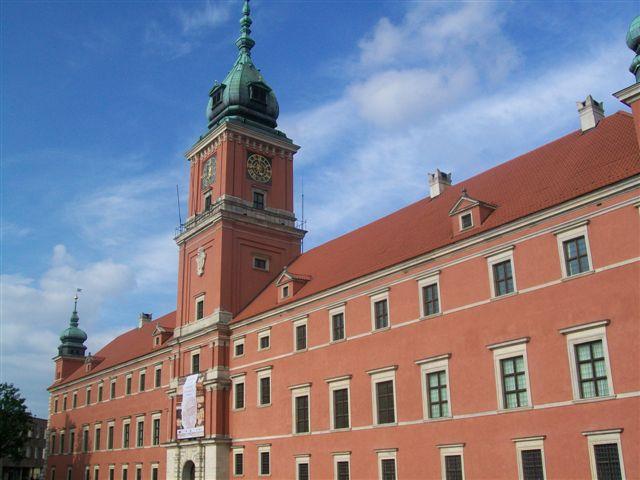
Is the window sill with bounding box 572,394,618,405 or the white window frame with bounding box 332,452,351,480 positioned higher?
the window sill with bounding box 572,394,618,405

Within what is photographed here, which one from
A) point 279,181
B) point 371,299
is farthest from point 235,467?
point 279,181

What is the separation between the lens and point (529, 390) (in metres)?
21.4

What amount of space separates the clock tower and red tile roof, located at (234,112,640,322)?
2587 millimetres

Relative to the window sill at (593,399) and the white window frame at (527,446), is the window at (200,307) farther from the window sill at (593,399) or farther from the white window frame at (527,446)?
the window sill at (593,399)

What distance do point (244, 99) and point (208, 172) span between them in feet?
16.4

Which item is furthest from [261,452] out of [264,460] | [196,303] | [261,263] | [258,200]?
[258,200]

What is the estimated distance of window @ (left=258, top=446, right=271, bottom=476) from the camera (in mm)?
32281

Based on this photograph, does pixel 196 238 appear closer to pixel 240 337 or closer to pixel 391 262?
pixel 240 337

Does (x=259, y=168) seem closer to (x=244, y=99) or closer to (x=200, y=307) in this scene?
(x=244, y=99)

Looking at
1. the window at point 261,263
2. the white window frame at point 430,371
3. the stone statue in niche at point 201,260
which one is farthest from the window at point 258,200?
the white window frame at point 430,371

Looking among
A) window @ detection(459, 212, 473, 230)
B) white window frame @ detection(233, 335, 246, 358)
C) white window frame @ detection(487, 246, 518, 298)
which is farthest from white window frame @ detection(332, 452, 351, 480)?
window @ detection(459, 212, 473, 230)

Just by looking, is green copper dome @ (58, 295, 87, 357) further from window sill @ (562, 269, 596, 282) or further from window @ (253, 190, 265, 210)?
window sill @ (562, 269, 596, 282)

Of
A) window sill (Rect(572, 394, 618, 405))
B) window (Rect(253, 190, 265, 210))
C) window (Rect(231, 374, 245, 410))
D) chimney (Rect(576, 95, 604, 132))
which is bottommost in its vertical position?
window sill (Rect(572, 394, 618, 405))

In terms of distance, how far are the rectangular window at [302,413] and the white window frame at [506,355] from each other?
413 inches
